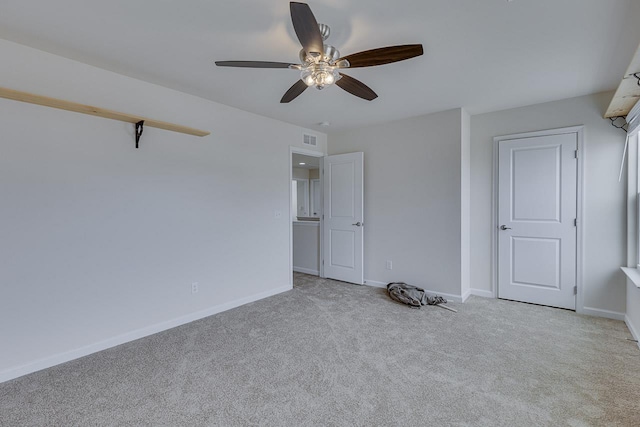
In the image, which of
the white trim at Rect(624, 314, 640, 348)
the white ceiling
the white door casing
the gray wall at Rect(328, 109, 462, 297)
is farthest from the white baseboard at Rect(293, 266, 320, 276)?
the white trim at Rect(624, 314, 640, 348)

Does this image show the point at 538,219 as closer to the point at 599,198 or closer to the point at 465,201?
the point at 599,198

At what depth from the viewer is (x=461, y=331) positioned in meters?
2.83

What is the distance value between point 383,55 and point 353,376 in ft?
7.09

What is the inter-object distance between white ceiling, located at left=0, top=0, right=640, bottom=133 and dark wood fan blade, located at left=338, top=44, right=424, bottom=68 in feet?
0.84

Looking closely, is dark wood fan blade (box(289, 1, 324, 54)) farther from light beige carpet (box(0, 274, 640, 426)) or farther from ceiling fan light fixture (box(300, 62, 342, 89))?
light beige carpet (box(0, 274, 640, 426))

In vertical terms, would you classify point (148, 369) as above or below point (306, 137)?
below

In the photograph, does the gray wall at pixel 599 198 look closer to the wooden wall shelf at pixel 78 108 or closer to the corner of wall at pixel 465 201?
the corner of wall at pixel 465 201

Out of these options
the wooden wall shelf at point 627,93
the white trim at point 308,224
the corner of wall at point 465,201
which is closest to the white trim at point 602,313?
the corner of wall at point 465,201

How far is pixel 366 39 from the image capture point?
207cm

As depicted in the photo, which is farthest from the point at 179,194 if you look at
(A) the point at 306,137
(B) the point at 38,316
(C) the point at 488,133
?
(C) the point at 488,133

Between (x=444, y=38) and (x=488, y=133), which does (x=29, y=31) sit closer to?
(x=444, y=38)

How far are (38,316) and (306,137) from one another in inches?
141

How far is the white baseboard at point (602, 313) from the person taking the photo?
121 inches

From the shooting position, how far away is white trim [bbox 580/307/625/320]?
3078mm
